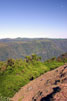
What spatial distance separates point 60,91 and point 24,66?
13.2 meters

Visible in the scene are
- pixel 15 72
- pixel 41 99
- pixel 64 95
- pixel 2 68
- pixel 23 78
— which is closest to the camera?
pixel 64 95

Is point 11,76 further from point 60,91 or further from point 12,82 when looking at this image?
point 60,91

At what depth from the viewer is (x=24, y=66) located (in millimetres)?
22922

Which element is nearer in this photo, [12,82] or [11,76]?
[12,82]

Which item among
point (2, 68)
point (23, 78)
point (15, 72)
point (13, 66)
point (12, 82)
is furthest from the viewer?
point (2, 68)

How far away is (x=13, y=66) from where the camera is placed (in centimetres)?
2247

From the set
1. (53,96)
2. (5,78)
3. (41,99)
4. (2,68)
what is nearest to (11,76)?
(5,78)

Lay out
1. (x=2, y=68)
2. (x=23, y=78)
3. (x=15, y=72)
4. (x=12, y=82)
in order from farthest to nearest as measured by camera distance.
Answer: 1. (x=2, y=68)
2. (x=15, y=72)
3. (x=23, y=78)
4. (x=12, y=82)

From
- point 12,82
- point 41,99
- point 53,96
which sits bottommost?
point 12,82

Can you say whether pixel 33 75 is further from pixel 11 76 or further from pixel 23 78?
pixel 11 76

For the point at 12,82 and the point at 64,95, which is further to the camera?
the point at 12,82

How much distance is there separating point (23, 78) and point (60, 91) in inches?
403

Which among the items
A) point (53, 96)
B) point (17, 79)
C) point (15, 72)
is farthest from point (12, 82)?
point (53, 96)

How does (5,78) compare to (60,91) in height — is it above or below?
below
